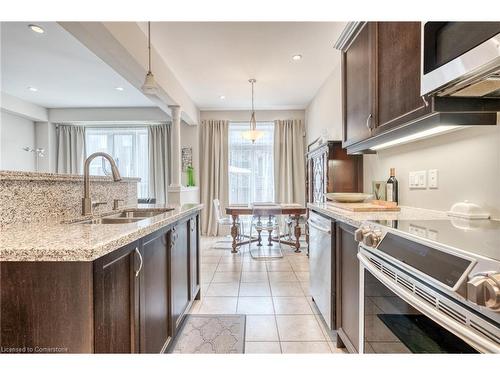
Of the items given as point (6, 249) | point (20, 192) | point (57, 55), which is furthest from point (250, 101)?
point (6, 249)

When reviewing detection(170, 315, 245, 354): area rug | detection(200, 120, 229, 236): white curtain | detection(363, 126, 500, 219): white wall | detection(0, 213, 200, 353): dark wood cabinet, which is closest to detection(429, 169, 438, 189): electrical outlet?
detection(363, 126, 500, 219): white wall

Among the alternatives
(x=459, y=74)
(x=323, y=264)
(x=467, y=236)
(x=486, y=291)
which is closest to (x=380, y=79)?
(x=459, y=74)

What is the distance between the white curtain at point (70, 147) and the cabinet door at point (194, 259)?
17.6 ft

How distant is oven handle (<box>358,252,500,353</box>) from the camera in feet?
1.97

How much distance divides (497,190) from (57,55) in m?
4.77

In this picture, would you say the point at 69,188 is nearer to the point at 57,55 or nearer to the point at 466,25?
the point at 466,25

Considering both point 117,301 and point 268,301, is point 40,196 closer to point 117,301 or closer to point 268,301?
point 117,301

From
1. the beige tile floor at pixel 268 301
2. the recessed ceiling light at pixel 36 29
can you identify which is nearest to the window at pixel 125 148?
the beige tile floor at pixel 268 301

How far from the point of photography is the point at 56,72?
4.35 meters

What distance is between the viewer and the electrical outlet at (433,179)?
175 centimetres

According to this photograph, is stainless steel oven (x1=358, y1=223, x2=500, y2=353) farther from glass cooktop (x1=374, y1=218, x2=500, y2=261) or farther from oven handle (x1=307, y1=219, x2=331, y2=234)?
oven handle (x1=307, y1=219, x2=331, y2=234)

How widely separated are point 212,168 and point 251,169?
0.86 meters

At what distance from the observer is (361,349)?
4.49 feet

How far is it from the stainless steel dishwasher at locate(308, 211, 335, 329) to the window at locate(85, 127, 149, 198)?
16.8 feet
